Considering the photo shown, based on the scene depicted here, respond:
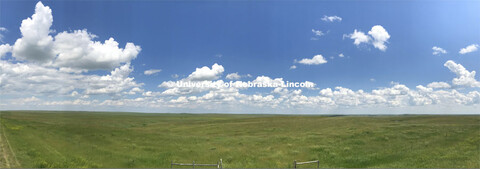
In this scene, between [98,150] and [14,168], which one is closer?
[14,168]

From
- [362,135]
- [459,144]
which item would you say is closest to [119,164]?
[362,135]

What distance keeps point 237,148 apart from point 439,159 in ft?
85.5

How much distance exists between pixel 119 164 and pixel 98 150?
9.30 metres

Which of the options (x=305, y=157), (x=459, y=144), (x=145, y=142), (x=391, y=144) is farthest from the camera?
(x=145, y=142)

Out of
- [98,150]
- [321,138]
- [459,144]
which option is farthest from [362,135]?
[98,150]

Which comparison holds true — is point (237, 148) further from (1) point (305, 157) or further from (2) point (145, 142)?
(2) point (145, 142)

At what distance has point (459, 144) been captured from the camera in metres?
38.5

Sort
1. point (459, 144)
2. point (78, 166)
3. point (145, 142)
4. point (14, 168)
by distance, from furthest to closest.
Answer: point (145, 142), point (459, 144), point (78, 166), point (14, 168)

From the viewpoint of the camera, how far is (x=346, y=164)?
105 ft

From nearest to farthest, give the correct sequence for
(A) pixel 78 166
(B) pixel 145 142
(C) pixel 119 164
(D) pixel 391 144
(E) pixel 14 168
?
(E) pixel 14 168 → (A) pixel 78 166 → (C) pixel 119 164 → (D) pixel 391 144 → (B) pixel 145 142

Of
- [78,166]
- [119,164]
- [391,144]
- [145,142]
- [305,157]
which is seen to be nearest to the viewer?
[78,166]

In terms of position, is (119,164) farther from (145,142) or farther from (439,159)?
(439,159)

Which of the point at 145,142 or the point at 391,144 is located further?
the point at 145,142

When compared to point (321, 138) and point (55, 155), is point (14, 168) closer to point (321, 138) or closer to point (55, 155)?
point (55, 155)
